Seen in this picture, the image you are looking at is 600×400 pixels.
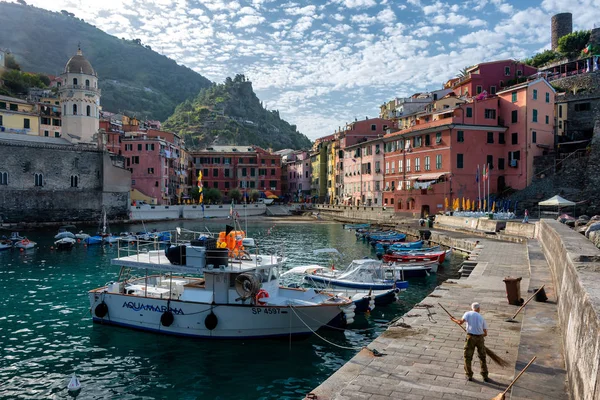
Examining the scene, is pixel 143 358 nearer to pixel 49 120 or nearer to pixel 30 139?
pixel 30 139

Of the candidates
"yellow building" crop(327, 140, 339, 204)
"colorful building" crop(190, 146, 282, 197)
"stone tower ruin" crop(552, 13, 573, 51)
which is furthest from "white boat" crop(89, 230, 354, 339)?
"stone tower ruin" crop(552, 13, 573, 51)

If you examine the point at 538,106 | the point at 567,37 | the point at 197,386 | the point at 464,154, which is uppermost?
the point at 567,37

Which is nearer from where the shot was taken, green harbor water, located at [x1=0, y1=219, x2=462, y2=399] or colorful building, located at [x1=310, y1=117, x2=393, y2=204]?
green harbor water, located at [x1=0, y1=219, x2=462, y2=399]

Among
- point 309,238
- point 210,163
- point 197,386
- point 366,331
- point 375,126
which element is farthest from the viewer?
point 210,163

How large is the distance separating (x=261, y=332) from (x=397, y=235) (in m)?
33.8

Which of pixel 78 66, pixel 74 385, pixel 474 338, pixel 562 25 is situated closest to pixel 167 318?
pixel 74 385

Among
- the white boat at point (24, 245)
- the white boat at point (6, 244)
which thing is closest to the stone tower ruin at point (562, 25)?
the white boat at point (24, 245)

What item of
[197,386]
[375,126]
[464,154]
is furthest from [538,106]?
[197,386]

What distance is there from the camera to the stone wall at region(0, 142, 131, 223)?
6906 centimetres

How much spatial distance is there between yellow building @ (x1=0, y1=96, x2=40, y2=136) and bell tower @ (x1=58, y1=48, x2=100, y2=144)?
740 centimetres

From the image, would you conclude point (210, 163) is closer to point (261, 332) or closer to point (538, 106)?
point (538, 106)

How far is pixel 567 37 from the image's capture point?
8106 cm

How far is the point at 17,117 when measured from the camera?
3287 inches

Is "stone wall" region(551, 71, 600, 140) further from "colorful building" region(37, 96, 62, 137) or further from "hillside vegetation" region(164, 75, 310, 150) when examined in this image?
"hillside vegetation" region(164, 75, 310, 150)
